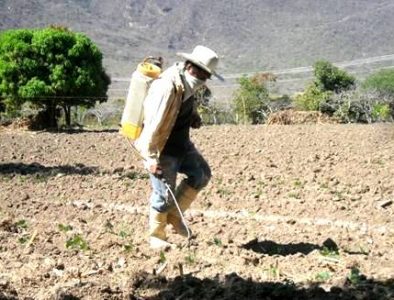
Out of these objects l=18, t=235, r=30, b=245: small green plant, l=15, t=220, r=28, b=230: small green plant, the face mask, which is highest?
the face mask

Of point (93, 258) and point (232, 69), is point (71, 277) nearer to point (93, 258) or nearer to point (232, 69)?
point (93, 258)

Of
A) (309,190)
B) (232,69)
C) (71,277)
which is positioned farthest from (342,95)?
(232,69)

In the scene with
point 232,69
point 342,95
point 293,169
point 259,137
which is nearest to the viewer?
point 293,169

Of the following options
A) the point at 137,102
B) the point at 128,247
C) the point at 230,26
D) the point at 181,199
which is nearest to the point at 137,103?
the point at 137,102

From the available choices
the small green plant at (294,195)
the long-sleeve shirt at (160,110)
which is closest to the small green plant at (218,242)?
the long-sleeve shirt at (160,110)

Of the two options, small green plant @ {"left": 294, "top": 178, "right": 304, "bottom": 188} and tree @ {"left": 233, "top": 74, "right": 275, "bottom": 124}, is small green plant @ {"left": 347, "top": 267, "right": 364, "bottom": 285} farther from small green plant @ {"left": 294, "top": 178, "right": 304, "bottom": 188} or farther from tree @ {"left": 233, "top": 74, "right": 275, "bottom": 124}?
tree @ {"left": 233, "top": 74, "right": 275, "bottom": 124}

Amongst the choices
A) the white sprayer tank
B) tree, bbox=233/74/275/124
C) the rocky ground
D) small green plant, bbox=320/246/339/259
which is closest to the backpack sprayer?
the white sprayer tank

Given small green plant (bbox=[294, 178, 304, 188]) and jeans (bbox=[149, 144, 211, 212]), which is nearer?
jeans (bbox=[149, 144, 211, 212])

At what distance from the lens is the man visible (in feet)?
17.5

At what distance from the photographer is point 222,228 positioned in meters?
6.57

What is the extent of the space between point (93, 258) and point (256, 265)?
44.6 inches

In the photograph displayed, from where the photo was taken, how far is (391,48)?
79.2m

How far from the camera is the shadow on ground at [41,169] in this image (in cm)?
1134

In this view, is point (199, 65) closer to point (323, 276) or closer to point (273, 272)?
point (273, 272)
